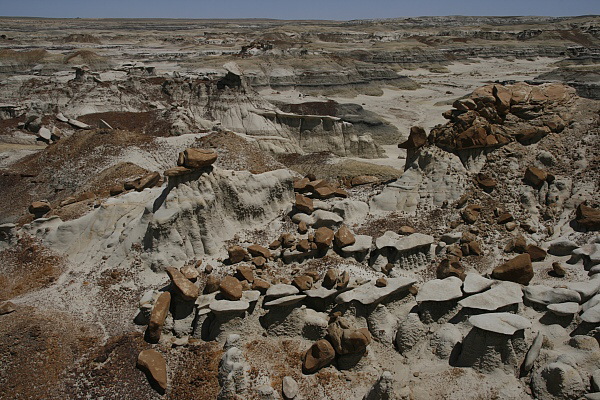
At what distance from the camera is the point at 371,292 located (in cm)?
1176

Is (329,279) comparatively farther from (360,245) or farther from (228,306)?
(228,306)

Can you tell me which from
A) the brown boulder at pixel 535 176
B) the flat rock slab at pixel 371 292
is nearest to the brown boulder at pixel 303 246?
the flat rock slab at pixel 371 292

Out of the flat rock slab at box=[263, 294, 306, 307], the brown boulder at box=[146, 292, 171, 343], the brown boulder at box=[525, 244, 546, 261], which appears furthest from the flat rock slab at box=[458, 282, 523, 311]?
the brown boulder at box=[146, 292, 171, 343]

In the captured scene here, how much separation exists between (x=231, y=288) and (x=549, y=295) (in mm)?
7618

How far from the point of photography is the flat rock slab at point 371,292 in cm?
1158

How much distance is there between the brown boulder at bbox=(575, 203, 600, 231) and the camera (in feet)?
46.9

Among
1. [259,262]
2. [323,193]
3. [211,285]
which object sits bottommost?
[211,285]

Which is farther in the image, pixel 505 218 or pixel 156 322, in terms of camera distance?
pixel 505 218

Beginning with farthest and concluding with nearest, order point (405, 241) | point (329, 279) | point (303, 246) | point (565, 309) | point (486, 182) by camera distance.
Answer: point (486, 182) < point (405, 241) < point (303, 246) < point (329, 279) < point (565, 309)

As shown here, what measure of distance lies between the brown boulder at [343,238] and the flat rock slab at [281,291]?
2.36 meters

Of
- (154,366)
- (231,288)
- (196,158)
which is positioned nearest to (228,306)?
(231,288)

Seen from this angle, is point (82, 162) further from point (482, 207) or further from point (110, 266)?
point (482, 207)

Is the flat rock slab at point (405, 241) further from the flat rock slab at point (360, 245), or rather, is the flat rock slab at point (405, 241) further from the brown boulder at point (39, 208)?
the brown boulder at point (39, 208)

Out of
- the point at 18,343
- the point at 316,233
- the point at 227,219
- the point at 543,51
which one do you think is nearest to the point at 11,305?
the point at 18,343
